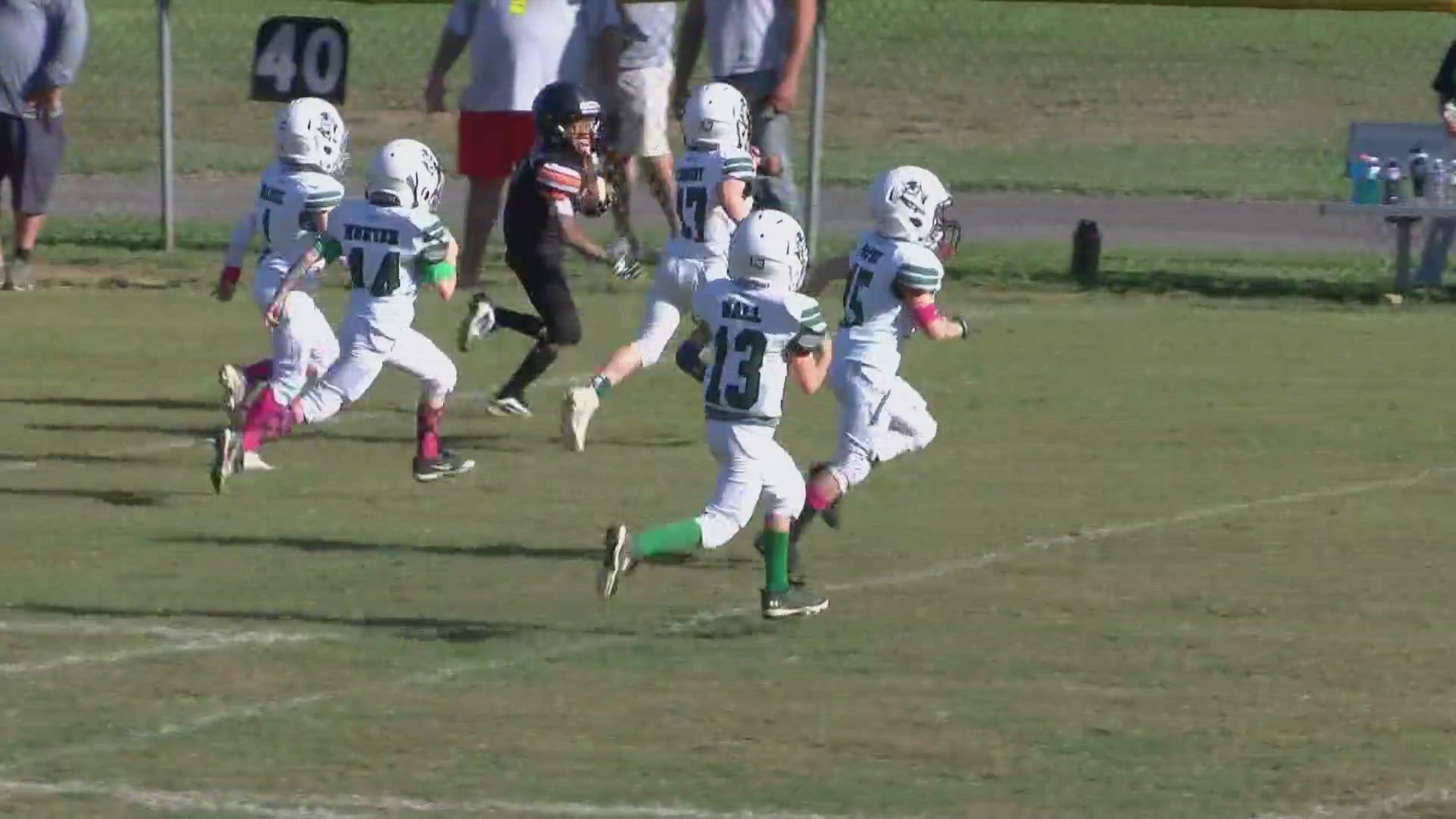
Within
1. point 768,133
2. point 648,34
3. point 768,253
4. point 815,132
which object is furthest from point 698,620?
point 648,34

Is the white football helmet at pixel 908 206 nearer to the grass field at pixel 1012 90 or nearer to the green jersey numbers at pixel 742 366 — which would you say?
the green jersey numbers at pixel 742 366

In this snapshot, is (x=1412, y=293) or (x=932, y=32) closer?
(x=1412, y=293)

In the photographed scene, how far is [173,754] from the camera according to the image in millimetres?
7902

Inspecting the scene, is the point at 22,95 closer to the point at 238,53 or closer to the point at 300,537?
the point at 300,537

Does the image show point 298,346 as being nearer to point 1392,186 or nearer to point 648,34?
point 648,34

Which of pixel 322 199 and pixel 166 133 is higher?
pixel 322 199

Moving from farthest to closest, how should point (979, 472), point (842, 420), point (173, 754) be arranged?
point (979, 472) < point (842, 420) < point (173, 754)

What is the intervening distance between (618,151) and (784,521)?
10.1m

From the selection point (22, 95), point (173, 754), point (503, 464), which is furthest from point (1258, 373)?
point (173, 754)

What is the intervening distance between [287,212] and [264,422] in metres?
1.21

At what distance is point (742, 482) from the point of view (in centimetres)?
970

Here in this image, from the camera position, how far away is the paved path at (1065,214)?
78.0 ft

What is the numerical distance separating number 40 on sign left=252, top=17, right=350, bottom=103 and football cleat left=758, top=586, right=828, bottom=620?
11702 millimetres

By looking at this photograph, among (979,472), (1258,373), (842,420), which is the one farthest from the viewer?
(1258,373)
